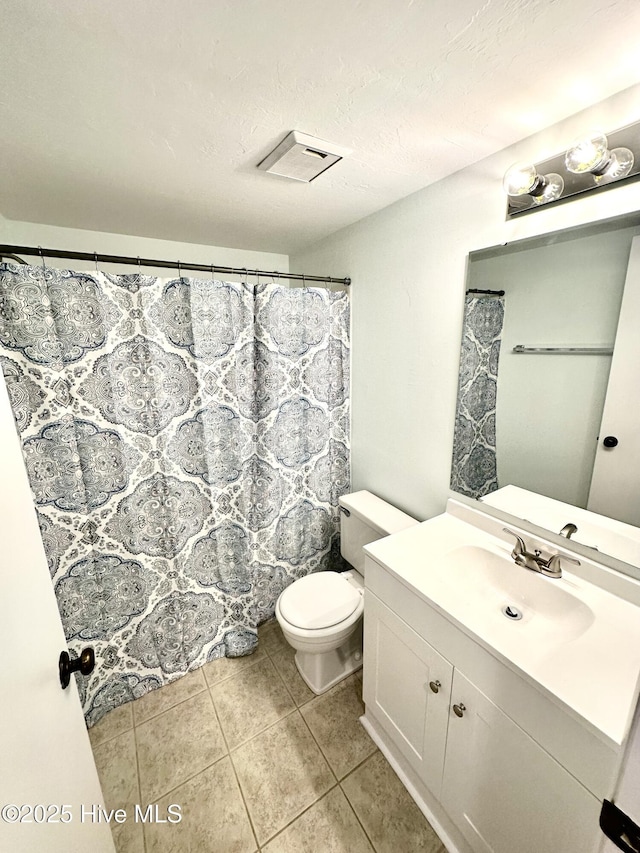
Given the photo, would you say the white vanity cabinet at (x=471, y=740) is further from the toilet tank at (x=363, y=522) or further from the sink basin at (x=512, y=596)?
the toilet tank at (x=363, y=522)

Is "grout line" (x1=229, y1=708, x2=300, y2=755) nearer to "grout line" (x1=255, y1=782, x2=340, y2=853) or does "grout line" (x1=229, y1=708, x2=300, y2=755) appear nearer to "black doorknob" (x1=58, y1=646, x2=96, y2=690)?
"grout line" (x1=255, y1=782, x2=340, y2=853)

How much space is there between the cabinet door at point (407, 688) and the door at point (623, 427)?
27.8 inches

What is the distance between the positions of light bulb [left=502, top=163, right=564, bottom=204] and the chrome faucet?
3.61ft

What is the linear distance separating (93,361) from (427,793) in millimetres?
1991

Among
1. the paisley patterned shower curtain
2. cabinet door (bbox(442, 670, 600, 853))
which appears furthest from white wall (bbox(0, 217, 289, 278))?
cabinet door (bbox(442, 670, 600, 853))

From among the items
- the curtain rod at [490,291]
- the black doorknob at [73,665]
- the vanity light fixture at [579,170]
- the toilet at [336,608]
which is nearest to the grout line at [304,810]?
the toilet at [336,608]

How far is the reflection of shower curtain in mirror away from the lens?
129 cm

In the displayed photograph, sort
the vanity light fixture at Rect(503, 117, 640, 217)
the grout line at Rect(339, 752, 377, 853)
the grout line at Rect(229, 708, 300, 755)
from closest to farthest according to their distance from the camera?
the vanity light fixture at Rect(503, 117, 640, 217)
the grout line at Rect(339, 752, 377, 853)
the grout line at Rect(229, 708, 300, 755)

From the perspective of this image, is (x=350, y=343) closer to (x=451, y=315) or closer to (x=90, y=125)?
(x=451, y=315)

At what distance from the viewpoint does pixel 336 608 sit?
1.57m

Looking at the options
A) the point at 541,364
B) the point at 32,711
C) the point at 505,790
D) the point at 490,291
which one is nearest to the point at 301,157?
the point at 490,291

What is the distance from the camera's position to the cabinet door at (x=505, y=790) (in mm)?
731

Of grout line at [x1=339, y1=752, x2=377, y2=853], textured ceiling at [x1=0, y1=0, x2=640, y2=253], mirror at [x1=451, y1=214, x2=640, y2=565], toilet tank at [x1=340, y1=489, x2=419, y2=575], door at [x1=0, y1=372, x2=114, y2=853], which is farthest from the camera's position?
toilet tank at [x1=340, y1=489, x2=419, y2=575]

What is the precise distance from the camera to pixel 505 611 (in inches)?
44.0
